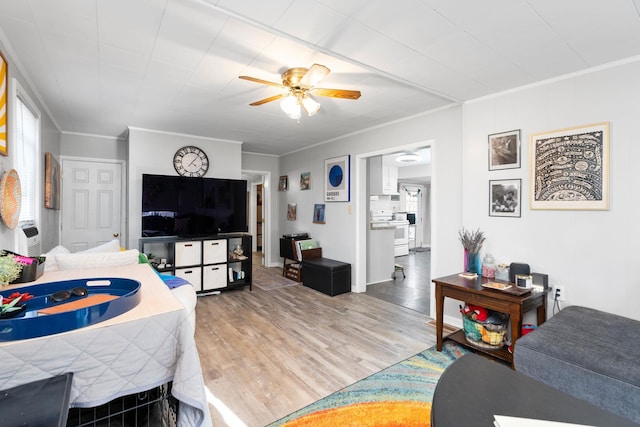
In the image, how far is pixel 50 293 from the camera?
4.00 ft

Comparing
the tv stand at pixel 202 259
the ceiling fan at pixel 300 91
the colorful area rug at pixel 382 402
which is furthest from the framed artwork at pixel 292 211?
the colorful area rug at pixel 382 402

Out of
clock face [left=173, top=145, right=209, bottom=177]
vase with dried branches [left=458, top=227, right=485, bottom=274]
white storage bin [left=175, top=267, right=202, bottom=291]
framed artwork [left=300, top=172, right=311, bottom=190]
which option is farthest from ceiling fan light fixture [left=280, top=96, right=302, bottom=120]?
framed artwork [left=300, top=172, right=311, bottom=190]

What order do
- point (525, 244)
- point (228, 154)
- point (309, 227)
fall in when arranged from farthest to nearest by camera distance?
point (309, 227) → point (228, 154) → point (525, 244)

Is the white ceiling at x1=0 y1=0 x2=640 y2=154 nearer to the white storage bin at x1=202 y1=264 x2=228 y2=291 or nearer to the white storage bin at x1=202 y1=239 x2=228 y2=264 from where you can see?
the white storage bin at x1=202 y1=239 x2=228 y2=264

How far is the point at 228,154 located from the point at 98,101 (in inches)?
76.7

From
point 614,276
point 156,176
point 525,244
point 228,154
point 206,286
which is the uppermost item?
point 228,154

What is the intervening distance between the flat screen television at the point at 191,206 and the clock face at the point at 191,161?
0.41m

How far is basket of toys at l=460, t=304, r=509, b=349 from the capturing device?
245 cm

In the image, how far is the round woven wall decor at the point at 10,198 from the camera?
1.90 m

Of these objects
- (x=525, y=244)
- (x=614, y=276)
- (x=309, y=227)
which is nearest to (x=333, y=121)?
(x=309, y=227)

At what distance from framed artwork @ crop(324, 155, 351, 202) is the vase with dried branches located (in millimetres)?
2011

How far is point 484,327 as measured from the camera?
8.16 feet

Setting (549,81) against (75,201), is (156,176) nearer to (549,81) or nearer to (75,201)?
(75,201)

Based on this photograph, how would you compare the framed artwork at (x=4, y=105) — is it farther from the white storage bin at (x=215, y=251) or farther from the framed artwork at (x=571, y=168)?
the framed artwork at (x=571, y=168)
